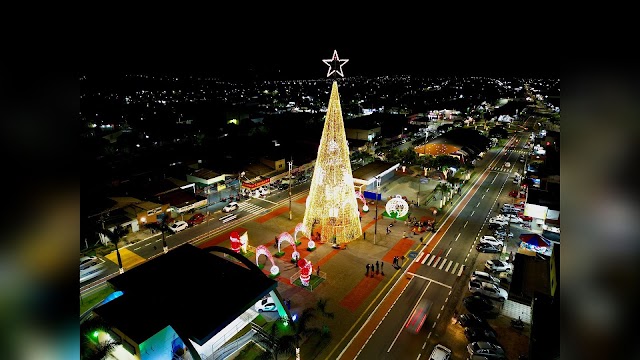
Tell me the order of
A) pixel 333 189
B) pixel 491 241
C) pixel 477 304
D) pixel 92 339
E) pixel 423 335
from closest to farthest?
pixel 92 339 → pixel 423 335 → pixel 477 304 → pixel 333 189 → pixel 491 241

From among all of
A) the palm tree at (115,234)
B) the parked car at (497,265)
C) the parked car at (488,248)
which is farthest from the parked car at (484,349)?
the palm tree at (115,234)

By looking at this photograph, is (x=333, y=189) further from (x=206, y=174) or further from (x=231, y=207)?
(x=206, y=174)

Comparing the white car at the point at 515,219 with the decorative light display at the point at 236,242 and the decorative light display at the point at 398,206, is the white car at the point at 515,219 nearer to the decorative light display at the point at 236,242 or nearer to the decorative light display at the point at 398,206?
the decorative light display at the point at 398,206

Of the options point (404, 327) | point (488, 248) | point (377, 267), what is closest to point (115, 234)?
point (377, 267)

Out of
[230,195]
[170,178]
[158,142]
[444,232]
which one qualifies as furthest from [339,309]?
[158,142]

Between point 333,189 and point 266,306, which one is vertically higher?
point 333,189

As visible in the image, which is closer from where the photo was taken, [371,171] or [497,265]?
[497,265]

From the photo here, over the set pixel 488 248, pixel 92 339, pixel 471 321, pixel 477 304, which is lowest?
pixel 488 248

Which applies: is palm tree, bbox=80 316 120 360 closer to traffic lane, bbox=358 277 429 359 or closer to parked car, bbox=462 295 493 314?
traffic lane, bbox=358 277 429 359
